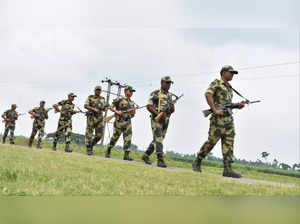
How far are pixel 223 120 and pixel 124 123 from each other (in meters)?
4.31

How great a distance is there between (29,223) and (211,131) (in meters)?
5.40

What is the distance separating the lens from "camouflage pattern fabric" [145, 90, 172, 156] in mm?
7781

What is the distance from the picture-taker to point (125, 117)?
33.0 ft

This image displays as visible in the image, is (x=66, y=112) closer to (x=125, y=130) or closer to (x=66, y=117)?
(x=66, y=117)

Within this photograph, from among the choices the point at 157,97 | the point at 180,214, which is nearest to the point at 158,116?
the point at 157,97

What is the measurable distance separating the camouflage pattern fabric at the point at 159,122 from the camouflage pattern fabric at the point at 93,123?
3504 mm

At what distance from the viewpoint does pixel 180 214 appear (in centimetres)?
156

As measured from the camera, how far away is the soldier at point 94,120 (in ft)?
36.8

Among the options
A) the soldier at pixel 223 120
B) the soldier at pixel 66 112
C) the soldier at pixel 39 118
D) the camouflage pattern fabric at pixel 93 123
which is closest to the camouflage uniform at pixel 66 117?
the soldier at pixel 66 112

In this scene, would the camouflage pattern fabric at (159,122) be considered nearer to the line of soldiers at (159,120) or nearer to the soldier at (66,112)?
the line of soldiers at (159,120)

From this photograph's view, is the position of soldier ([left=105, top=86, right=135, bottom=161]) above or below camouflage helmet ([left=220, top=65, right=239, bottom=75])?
below

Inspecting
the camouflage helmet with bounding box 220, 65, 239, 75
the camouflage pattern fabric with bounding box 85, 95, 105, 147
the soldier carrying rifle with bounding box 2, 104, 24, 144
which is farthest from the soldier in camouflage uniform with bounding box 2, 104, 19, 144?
the camouflage helmet with bounding box 220, 65, 239, 75

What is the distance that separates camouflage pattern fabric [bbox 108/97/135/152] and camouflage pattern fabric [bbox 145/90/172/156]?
1824mm

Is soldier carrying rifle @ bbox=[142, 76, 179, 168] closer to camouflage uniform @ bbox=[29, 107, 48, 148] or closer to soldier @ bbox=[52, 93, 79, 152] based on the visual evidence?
soldier @ bbox=[52, 93, 79, 152]
